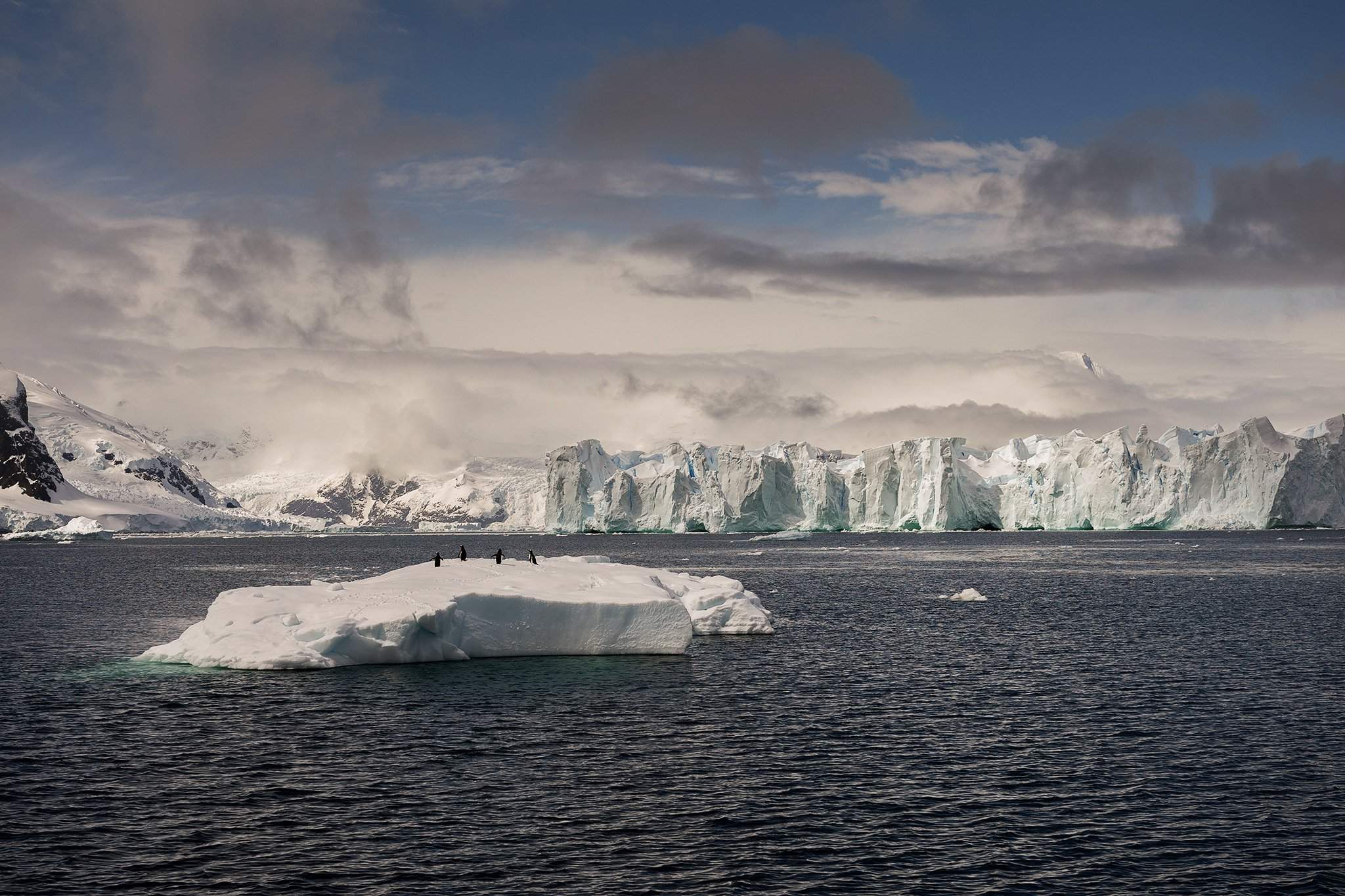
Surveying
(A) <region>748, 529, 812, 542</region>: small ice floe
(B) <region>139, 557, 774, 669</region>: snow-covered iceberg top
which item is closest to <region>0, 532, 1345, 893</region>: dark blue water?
(B) <region>139, 557, 774, 669</region>: snow-covered iceberg top

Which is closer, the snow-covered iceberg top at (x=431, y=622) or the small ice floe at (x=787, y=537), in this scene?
the snow-covered iceberg top at (x=431, y=622)

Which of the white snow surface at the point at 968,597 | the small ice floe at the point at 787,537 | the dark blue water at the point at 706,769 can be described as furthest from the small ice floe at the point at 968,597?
the small ice floe at the point at 787,537

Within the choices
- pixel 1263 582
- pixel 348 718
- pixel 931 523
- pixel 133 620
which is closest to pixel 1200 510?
pixel 931 523

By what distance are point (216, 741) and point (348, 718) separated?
3545 millimetres

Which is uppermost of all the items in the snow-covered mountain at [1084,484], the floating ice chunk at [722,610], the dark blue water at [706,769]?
the snow-covered mountain at [1084,484]

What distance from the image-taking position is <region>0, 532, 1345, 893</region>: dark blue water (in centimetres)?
1800

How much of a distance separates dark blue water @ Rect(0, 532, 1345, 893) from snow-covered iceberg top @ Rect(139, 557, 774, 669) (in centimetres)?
89

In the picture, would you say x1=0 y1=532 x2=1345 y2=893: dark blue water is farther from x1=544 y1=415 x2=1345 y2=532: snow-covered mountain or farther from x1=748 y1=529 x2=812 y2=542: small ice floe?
x1=748 y1=529 x2=812 y2=542: small ice floe

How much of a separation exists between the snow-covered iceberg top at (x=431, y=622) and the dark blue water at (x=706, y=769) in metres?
0.89

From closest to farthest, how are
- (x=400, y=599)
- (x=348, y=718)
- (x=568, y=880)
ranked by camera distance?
(x=568, y=880)
(x=348, y=718)
(x=400, y=599)

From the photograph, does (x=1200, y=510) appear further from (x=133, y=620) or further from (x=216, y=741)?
(x=216, y=741)

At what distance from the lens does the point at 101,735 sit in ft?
89.1

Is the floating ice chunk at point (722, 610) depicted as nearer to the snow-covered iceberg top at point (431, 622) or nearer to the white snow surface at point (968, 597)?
the snow-covered iceberg top at point (431, 622)

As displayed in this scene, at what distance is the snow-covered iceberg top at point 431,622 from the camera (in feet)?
121
